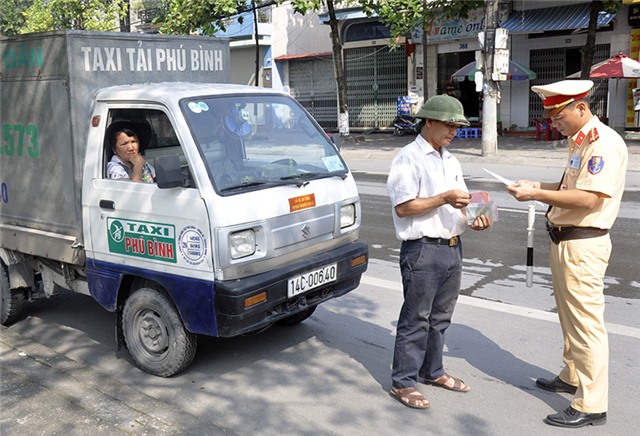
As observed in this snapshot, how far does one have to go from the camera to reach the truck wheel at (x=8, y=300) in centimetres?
557

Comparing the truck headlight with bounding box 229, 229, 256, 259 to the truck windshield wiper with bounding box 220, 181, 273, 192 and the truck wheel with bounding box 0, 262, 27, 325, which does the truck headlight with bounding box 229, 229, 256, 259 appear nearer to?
the truck windshield wiper with bounding box 220, 181, 273, 192

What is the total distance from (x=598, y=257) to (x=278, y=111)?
2469mm

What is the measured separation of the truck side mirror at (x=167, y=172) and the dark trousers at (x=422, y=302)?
1403mm

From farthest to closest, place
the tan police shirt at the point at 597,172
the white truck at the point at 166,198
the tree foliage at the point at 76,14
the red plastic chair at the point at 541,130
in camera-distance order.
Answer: the tree foliage at the point at 76,14 < the red plastic chair at the point at 541,130 < the white truck at the point at 166,198 < the tan police shirt at the point at 597,172

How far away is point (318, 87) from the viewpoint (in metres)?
28.7

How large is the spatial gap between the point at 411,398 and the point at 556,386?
0.91 meters

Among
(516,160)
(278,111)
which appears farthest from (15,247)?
(516,160)

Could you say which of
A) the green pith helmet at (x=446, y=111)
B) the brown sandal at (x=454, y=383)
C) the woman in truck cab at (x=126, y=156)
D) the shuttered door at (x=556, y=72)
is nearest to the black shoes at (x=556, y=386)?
the brown sandal at (x=454, y=383)

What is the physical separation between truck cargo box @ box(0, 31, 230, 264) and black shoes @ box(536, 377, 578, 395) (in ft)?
10.4

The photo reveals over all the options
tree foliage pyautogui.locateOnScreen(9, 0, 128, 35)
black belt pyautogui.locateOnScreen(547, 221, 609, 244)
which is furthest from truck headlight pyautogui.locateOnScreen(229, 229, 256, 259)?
tree foliage pyautogui.locateOnScreen(9, 0, 128, 35)

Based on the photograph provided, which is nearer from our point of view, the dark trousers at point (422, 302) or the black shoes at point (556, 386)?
the dark trousers at point (422, 302)

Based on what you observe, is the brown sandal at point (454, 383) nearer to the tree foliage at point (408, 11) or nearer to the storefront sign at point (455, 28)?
the tree foliage at point (408, 11)

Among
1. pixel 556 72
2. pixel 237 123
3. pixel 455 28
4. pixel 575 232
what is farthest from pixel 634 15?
pixel 575 232

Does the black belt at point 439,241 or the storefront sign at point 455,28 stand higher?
the storefront sign at point 455,28
